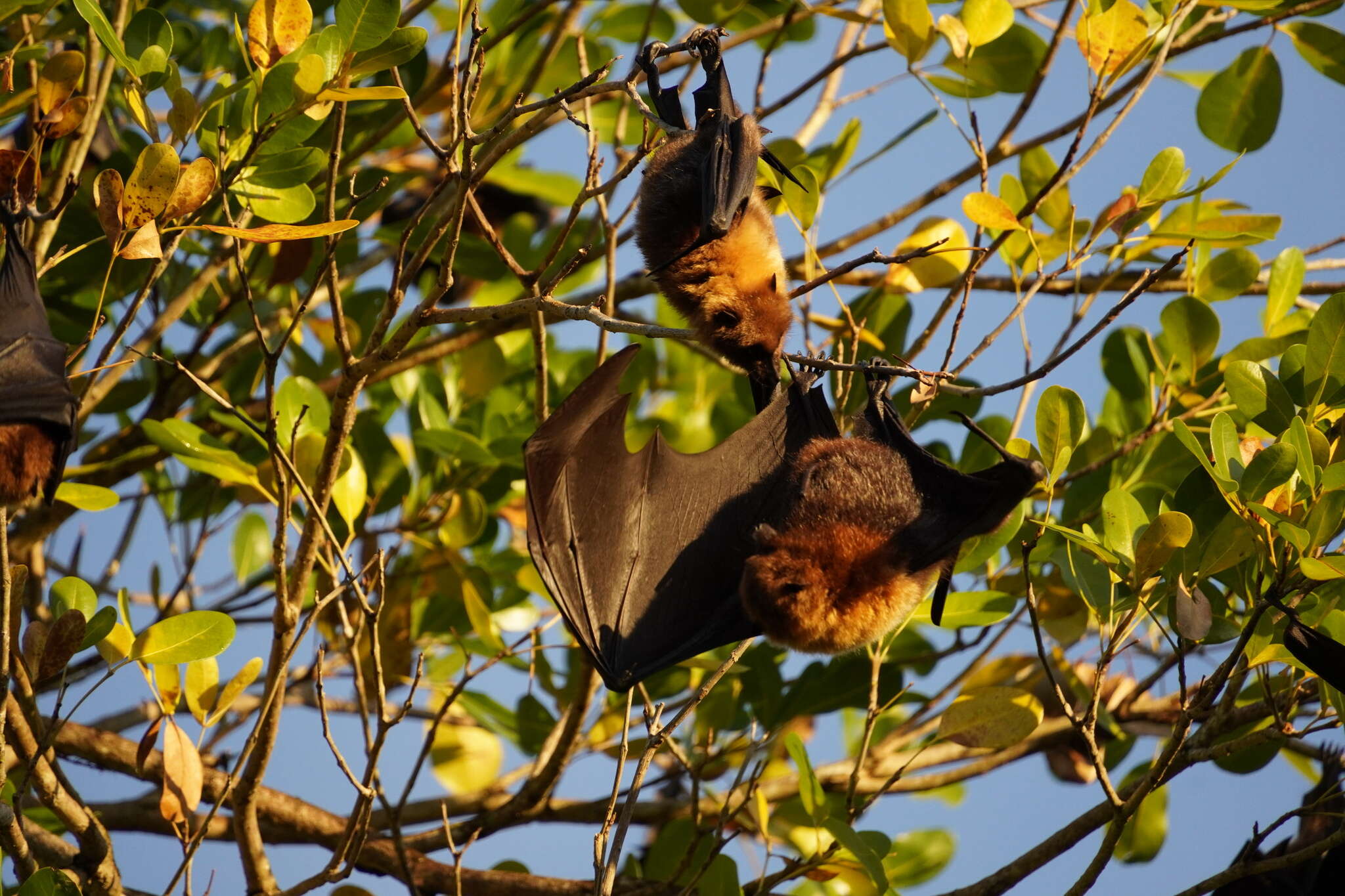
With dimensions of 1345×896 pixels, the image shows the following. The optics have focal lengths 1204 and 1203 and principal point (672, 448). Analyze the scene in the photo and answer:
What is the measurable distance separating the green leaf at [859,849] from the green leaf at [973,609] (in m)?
0.98

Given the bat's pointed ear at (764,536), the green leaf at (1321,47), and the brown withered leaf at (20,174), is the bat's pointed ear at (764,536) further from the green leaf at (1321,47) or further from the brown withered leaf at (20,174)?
the green leaf at (1321,47)

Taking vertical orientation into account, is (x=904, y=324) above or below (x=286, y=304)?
below

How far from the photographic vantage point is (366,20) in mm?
3234

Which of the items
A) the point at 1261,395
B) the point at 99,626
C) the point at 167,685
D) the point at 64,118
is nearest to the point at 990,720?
the point at 1261,395

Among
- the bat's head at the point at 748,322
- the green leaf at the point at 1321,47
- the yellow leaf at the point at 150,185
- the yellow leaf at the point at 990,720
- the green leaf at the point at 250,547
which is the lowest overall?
the yellow leaf at the point at 990,720

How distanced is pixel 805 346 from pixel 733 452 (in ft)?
1.56

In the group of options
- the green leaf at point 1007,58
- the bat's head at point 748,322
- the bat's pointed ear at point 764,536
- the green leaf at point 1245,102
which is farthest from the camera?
the green leaf at point 1245,102

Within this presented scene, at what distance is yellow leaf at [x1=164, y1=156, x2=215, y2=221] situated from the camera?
314 cm

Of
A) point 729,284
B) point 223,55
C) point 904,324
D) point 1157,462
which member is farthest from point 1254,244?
point 223,55

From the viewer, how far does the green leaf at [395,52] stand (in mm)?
3273

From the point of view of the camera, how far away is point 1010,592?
15.5ft

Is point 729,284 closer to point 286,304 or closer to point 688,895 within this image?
point 688,895

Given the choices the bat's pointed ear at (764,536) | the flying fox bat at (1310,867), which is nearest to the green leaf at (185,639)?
the bat's pointed ear at (764,536)

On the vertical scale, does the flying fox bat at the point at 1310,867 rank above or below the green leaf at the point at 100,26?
below
